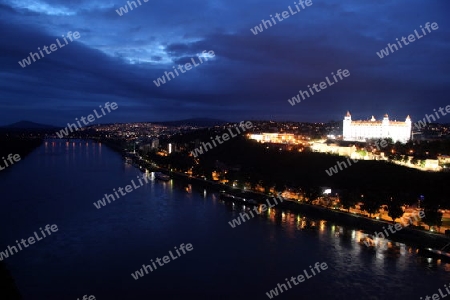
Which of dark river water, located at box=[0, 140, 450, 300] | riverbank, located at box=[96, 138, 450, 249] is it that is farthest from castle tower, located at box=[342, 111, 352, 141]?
dark river water, located at box=[0, 140, 450, 300]

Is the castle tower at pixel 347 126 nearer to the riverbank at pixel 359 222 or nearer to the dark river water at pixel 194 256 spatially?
the riverbank at pixel 359 222

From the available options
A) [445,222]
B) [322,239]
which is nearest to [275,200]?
[322,239]

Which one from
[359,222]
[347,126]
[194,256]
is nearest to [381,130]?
[347,126]

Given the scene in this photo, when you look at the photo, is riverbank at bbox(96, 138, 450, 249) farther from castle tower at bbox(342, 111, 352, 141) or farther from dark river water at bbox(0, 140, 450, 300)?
castle tower at bbox(342, 111, 352, 141)

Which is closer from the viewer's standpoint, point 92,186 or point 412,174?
point 412,174

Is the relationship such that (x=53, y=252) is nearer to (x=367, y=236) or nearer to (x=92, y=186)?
(x=367, y=236)

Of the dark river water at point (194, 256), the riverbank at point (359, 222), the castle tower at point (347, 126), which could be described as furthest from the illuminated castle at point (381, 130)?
the dark river water at point (194, 256)

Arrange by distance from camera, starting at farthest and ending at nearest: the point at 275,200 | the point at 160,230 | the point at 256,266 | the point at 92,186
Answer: the point at 92,186 < the point at 275,200 < the point at 160,230 < the point at 256,266

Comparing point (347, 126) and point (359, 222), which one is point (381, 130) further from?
point (359, 222)
